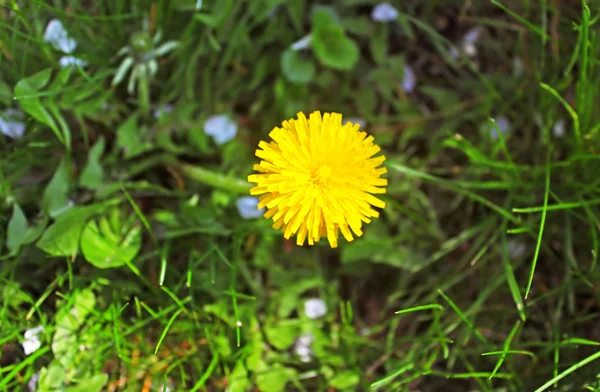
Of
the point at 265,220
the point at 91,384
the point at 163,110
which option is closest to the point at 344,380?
the point at 265,220

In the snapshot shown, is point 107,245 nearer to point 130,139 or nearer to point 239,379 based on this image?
point 130,139

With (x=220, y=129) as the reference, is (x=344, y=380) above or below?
below

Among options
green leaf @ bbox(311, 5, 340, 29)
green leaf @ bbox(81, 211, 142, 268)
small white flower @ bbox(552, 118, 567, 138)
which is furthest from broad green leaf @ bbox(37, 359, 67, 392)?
small white flower @ bbox(552, 118, 567, 138)

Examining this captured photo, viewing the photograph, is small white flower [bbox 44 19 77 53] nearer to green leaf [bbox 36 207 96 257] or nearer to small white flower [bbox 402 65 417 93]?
green leaf [bbox 36 207 96 257]

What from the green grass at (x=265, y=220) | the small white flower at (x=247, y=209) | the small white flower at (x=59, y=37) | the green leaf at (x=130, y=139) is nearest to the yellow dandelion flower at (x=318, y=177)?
the green grass at (x=265, y=220)

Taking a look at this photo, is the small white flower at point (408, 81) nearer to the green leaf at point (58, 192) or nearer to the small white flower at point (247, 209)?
the small white flower at point (247, 209)

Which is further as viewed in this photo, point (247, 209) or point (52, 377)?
point (247, 209)
